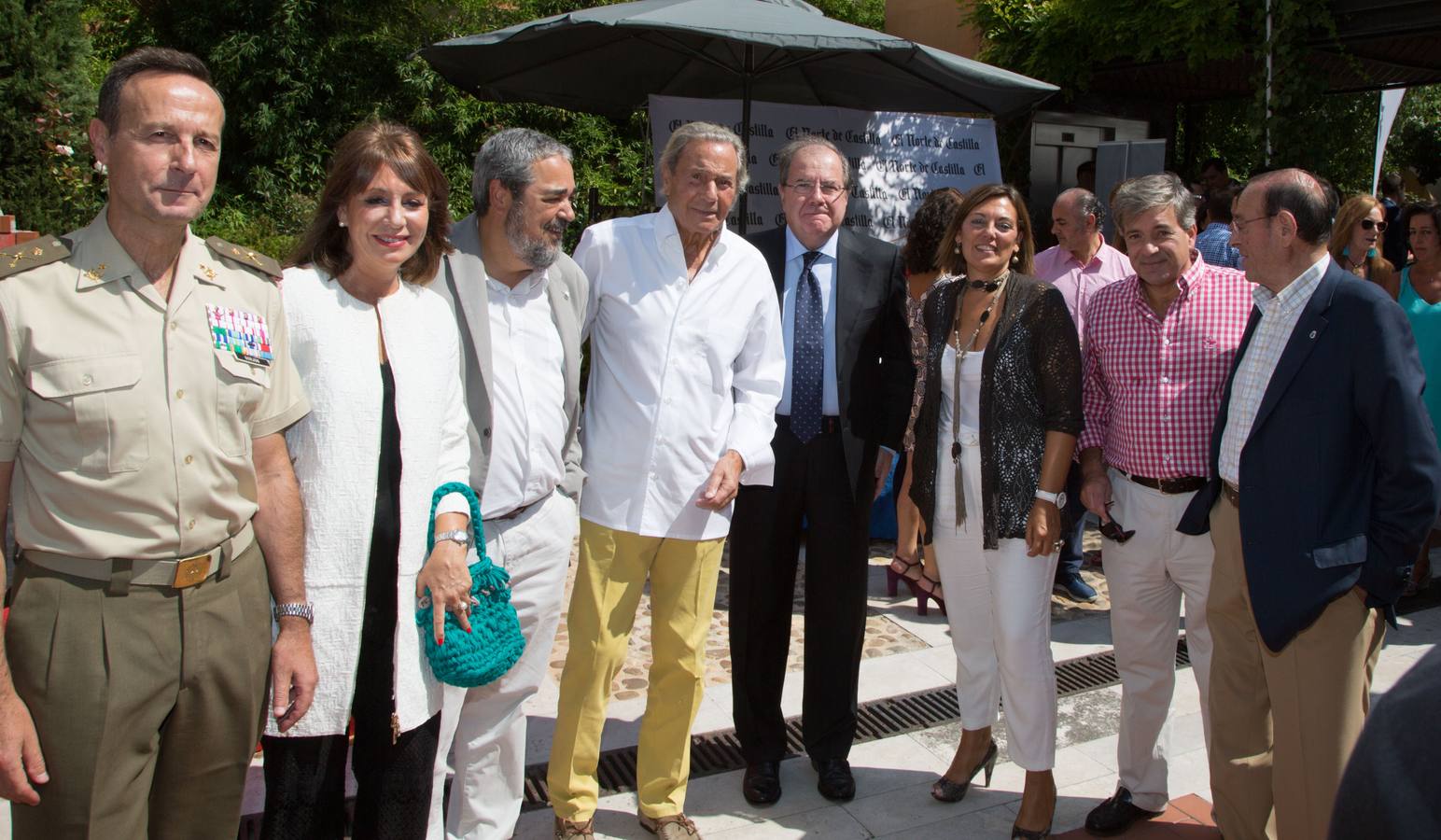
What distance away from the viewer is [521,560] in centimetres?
272

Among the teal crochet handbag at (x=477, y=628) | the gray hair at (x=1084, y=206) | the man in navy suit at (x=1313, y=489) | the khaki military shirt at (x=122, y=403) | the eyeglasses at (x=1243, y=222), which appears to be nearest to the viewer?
the khaki military shirt at (x=122, y=403)

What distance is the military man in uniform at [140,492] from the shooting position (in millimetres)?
1799

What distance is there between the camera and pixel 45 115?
30.9 feet

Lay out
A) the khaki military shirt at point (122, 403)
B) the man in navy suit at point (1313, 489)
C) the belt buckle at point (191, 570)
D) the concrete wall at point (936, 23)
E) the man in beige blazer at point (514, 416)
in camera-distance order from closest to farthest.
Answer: the khaki military shirt at point (122, 403)
the belt buckle at point (191, 570)
the man in navy suit at point (1313, 489)
the man in beige blazer at point (514, 416)
the concrete wall at point (936, 23)

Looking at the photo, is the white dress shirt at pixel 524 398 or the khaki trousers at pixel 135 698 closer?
the khaki trousers at pixel 135 698

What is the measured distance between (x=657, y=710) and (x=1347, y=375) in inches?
81.2

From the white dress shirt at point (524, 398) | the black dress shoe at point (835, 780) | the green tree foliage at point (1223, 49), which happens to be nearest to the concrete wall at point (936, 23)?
the green tree foliage at point (1223, 49)

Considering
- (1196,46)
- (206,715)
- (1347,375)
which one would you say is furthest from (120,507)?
(1196,46)

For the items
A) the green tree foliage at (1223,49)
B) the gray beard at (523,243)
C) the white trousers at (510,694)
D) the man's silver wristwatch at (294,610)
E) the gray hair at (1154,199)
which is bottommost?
the white trousers at (510,694)

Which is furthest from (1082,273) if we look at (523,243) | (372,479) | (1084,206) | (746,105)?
(372,479)

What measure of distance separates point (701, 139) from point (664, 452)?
91cm

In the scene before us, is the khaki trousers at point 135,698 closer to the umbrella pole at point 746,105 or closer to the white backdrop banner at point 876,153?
the umbrella pole at point 746,105

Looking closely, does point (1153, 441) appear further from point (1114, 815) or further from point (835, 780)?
point (835, 780)

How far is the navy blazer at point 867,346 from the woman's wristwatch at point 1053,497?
552mm
